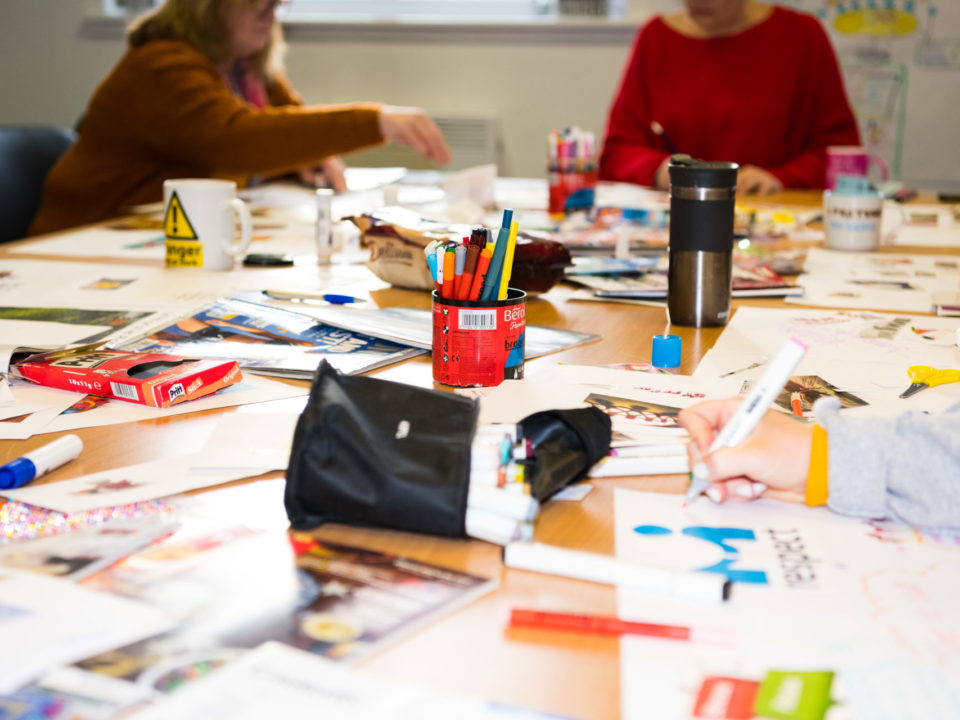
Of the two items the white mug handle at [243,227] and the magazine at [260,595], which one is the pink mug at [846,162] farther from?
the magazine at [260,595]

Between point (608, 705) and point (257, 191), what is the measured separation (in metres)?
1.97

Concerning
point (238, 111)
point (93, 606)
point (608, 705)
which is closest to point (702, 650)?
point (608, 705)

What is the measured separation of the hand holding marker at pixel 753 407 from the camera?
1.89ft

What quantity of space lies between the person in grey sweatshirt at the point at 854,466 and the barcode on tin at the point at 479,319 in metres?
0.24

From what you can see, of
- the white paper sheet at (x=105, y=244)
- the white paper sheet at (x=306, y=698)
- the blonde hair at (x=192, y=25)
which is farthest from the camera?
the blonde hair at (x=192, y=25)

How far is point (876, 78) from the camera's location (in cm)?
318

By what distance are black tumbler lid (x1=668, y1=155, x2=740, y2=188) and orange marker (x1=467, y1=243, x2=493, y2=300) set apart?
31cm

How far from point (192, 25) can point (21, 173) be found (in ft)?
1.52

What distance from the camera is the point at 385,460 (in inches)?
22.4

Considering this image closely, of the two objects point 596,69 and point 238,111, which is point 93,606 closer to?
point 238,111

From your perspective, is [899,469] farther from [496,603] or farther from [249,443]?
[249,443]

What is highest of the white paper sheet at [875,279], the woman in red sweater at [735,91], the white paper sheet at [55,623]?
the woman in red sweater at [735,91]

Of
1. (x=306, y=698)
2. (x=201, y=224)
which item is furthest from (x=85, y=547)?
(x=201, y=224)

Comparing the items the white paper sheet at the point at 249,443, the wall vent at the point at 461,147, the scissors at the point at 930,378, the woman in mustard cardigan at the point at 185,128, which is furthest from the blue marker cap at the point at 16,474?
the wall vent at the point at 461,147
